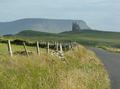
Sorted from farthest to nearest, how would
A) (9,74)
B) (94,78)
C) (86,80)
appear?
(94,78), (86,80), (9,74)

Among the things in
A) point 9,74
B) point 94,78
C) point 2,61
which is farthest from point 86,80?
point 9,74

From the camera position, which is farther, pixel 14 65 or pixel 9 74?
pixel 14 65

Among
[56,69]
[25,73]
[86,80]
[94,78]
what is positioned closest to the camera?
[25,73]

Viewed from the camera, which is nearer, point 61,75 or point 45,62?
point 61,75

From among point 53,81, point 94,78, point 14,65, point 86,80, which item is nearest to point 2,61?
point 14,65

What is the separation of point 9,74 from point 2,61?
89.0 inches

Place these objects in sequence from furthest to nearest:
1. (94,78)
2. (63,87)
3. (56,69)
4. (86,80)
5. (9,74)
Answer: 1. (94,78)
2. (86,80)
3. (56,69)
4. (63,87)
5. (9,74)

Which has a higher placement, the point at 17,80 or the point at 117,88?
the point at 17,80

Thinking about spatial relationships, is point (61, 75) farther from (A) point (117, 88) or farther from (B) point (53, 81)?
(A) point (117, 88)

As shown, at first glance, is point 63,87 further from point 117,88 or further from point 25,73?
point 117,88

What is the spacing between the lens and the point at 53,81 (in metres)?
19.1

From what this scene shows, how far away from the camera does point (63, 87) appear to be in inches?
760

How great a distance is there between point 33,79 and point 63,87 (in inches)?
69.2

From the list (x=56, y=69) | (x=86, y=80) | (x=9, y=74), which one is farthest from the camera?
(x=86, y=80)
